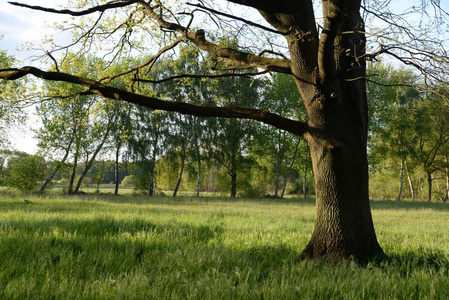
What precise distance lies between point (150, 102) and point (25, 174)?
26144 millimetres

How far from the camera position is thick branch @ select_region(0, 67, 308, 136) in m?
4.52

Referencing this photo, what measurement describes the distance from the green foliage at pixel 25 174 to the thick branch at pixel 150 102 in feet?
80.8

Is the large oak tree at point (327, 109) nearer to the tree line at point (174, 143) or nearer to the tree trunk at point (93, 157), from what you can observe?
the tree line at point (174, 143)

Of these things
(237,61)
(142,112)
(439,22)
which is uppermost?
(142,112)

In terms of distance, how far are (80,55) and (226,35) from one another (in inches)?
146

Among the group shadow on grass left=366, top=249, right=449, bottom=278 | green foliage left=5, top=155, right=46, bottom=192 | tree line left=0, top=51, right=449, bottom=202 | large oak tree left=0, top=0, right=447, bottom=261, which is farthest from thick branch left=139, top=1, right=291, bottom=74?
green foliage left=5, top=155, right=46, bottom=192

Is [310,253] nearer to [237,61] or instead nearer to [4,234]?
[237,61]

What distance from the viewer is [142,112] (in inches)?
1270

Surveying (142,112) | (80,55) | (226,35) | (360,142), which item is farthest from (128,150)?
(360,142)

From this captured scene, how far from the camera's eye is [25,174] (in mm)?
25484

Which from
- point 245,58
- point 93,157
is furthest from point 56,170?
point 245,58

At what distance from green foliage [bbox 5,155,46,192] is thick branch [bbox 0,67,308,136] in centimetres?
2463

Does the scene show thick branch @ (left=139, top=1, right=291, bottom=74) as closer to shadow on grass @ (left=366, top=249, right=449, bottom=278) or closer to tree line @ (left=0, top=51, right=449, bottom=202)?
shadow on grass @ (left=366, top=249, right=449, bottom=278)

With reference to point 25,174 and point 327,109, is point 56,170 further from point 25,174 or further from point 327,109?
point 327,109
